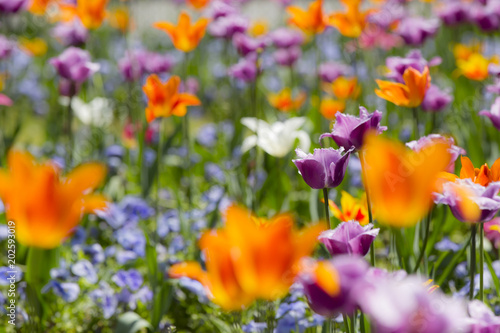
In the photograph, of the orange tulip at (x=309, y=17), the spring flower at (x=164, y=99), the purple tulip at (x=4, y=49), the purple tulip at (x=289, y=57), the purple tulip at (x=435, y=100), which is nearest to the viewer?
the spring flower at (x=164, y=99)

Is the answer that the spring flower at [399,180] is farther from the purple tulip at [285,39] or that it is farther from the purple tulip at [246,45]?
the purple tulip at [285,39]

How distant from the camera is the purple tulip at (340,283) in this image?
2.08ft

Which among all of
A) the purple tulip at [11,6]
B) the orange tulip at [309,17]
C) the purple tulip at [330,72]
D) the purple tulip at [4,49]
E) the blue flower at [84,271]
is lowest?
the blue flower at [84,271]

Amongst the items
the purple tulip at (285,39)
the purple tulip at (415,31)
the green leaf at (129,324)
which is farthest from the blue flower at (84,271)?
the purple tulip at (285,39)

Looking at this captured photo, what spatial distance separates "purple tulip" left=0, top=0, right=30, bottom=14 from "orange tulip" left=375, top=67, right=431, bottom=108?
206 cm

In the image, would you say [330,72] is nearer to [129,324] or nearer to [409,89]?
[409,89]

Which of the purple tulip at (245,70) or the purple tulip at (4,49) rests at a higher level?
the purple tulip at (4,49)

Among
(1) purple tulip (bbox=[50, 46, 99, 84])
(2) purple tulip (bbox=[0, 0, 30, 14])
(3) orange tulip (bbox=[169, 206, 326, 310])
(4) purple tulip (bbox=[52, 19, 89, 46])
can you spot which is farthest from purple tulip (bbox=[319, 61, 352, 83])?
(3) orange tulip (bbox=[169, 206, 326, 310])

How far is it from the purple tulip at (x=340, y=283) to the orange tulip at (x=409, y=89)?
32.3 inches

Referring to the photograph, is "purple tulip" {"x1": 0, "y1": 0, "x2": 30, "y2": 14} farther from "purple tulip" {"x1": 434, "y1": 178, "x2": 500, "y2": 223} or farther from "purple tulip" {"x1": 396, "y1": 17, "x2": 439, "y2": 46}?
"purple tulip" {"x1": 434, "y1": 178, "x2": 500, "y2": 223}

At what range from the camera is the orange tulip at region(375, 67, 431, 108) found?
146 centimetres

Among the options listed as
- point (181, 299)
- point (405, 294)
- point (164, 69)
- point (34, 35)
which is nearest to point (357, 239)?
point (405, 294)

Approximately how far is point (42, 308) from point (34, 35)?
5.19m

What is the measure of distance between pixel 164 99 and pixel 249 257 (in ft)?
3.80
